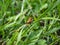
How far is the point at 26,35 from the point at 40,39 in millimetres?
108

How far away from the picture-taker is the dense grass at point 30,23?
158cm

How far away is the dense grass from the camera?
1577 mm

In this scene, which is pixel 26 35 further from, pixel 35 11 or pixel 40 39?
pixel 35 11

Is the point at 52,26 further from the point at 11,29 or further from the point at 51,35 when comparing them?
the point at 11,29

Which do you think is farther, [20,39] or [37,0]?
[37,0]

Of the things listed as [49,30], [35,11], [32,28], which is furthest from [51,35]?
[35,11]

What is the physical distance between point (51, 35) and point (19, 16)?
0.30 metres

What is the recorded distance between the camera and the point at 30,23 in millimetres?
1650

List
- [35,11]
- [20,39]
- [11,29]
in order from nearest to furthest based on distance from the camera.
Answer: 1. [20,39]
2. [11,29]
3. [35,11]

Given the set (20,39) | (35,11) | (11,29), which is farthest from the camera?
(35,11)

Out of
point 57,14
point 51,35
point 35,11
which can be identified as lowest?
point 51,35

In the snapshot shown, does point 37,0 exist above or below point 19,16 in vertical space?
above

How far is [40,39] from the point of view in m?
1.59

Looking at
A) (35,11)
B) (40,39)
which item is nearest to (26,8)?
(35,11)
